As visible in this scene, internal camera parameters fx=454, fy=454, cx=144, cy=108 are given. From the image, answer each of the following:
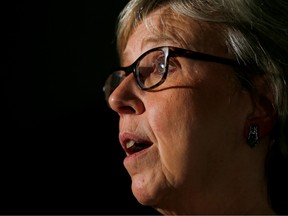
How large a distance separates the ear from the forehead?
0.44 feet

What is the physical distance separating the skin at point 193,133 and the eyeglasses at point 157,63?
0.05ft

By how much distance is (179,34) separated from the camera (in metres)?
1.21

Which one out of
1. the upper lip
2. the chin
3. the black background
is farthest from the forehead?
the black background

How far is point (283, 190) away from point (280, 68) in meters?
0.40

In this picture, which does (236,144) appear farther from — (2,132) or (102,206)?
(2,132)

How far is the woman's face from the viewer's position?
3.68ft

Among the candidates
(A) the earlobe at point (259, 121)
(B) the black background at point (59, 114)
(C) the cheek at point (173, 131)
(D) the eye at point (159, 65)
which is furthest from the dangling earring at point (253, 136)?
(B) the black background at point (59, 114)

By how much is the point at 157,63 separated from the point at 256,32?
0.28m

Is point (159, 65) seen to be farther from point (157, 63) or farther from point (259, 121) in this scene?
point (259, 121)

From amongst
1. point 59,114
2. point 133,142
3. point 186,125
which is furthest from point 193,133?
point 59,114

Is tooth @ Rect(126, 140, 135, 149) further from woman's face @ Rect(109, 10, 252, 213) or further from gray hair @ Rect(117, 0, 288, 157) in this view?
gray hair @ Rect(117, 0, 288, 157)

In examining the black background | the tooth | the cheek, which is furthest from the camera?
the black background

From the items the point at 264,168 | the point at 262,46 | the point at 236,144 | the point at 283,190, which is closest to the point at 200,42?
the point at 262,46

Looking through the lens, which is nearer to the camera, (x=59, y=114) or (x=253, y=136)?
(x=253, y=136)
